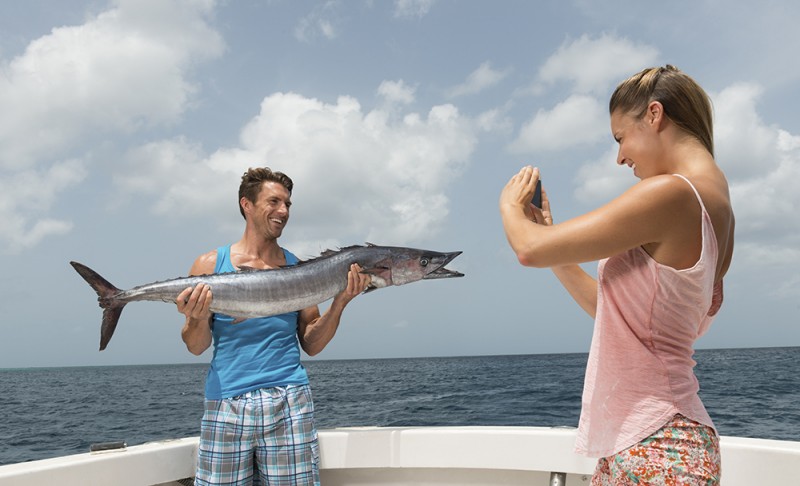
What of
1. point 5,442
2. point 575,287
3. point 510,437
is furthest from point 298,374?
point 5,442

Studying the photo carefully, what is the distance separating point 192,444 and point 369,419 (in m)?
→ 15.8

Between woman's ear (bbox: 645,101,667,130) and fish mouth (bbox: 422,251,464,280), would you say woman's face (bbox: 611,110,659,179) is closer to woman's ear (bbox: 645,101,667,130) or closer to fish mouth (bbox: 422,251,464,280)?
woman's ear (bbox: 645,101,667,130)

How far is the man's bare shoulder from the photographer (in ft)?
12.2

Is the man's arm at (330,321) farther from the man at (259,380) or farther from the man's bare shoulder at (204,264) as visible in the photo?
the man's bare shoulder at (204,264)

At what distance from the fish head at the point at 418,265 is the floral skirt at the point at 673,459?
7.31 feet

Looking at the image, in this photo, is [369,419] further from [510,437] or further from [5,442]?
[510,437]

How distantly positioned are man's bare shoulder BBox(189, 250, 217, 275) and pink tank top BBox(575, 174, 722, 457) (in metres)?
2.62

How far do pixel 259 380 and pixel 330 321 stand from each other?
56cm

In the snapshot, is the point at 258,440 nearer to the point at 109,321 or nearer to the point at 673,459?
the point at 109,321

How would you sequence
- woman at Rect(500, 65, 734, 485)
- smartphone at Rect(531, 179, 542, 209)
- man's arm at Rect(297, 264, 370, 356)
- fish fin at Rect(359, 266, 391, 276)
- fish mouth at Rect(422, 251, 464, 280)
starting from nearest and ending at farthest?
1. woman at Rect(500, 65, 734, 485)
2. smartphone at Rect(531, 179, 542, 209)
3. man's arm at Rect(297, 264, 370, 356)
4. fish fin at Rect(359, 266, 391, 276)
5. fish mouth at Rect(422, 251, 464, 280)

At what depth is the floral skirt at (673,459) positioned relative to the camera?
5.12ft

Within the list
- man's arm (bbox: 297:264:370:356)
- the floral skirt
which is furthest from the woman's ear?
man's arm (bbox: 297:264:370:356)

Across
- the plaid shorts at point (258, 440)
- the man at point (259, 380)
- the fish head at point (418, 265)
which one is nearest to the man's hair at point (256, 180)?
the man at point (259, 380)

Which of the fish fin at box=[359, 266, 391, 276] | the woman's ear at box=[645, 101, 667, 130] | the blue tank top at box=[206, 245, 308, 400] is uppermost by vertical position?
the woman's ear at box=[645, 101, 667, 130]
